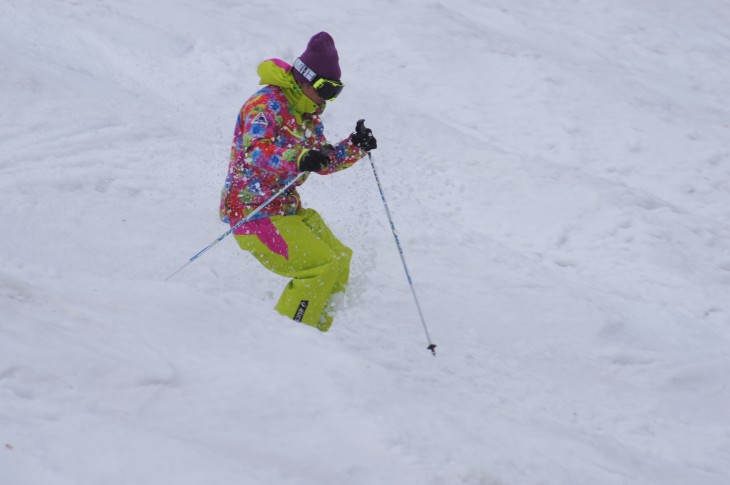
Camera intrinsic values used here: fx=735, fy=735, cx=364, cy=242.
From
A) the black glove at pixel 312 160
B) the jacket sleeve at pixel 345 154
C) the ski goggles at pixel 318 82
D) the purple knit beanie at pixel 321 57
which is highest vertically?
the purple knit beanie at pixel 321 57

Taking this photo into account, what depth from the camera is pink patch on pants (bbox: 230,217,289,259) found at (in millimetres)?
5098

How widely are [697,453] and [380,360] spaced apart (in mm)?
2230

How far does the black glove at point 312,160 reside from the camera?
457 centimetres

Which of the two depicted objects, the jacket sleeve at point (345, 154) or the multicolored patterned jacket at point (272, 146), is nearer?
the multicolored patterned jacket at point (272, 146)

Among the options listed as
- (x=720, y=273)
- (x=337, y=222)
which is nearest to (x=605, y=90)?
(x=720, y=273)

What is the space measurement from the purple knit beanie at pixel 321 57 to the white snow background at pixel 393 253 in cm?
157

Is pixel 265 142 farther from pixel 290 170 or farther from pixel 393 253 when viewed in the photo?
pixel 393 253

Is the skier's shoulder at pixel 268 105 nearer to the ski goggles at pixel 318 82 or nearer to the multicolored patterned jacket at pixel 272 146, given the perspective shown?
the multicolored patterned jacket at pixel 272 146

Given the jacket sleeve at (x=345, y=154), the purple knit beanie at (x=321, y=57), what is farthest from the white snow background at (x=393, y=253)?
the purple knit beanie at (x=321, y=57)

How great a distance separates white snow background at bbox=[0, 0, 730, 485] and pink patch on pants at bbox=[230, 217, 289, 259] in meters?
0.51

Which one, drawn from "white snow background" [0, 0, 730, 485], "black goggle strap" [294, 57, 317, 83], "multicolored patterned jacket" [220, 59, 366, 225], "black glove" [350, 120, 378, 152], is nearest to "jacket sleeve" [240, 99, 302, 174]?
"multicolored patterned jacket" [220, 59, 366, 225]

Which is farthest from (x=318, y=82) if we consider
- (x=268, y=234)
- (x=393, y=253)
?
(x=393, y=253)

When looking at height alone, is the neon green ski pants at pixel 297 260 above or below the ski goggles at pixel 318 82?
below

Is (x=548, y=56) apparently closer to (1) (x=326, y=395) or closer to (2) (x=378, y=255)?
(2) (x=378, y=255)
